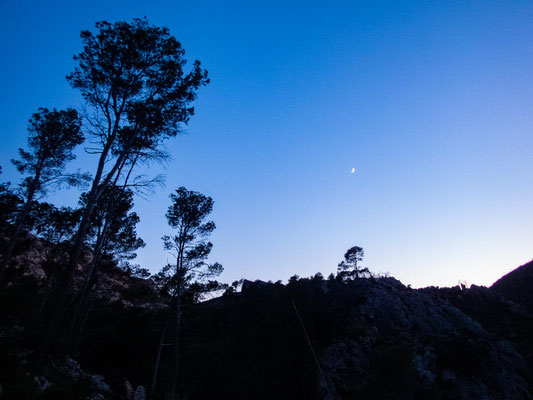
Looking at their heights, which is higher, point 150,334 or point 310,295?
point 310,295

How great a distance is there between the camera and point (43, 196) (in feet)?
55.7

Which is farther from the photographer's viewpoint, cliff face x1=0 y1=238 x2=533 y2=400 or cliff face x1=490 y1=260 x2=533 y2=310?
cliff face x1=490 y1=260 x2=533 y2=310

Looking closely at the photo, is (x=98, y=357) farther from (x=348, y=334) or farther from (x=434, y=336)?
(x=434, y=336)

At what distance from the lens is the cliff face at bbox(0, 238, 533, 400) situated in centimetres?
1395

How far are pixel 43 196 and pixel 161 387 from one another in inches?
600

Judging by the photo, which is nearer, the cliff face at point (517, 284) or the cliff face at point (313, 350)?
the cliff face at point (313, 350)

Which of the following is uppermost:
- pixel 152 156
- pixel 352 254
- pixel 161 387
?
pixel 352 254

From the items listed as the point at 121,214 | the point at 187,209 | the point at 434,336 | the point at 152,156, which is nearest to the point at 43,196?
the point at 121,214

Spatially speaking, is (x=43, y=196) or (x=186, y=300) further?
(x=186, y=300)

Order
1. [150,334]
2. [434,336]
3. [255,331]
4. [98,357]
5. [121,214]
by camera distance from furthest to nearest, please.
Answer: [255,331] → [434,336] → [150,334] → [121,214] → [98,357]

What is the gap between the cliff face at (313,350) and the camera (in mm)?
13950

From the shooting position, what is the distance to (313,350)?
22.2 m

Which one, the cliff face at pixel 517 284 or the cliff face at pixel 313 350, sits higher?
the cliff face at pixel 517 284

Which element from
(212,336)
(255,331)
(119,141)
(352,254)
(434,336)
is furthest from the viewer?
(352,254)
